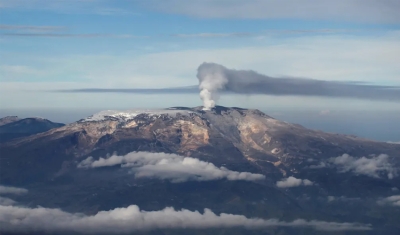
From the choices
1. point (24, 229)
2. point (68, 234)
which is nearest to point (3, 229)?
point (24, 229)

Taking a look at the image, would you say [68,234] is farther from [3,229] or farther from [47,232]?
[3,229]

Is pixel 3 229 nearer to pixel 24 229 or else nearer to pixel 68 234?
pixel 24 229

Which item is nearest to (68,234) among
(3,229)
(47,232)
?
(47,232)
